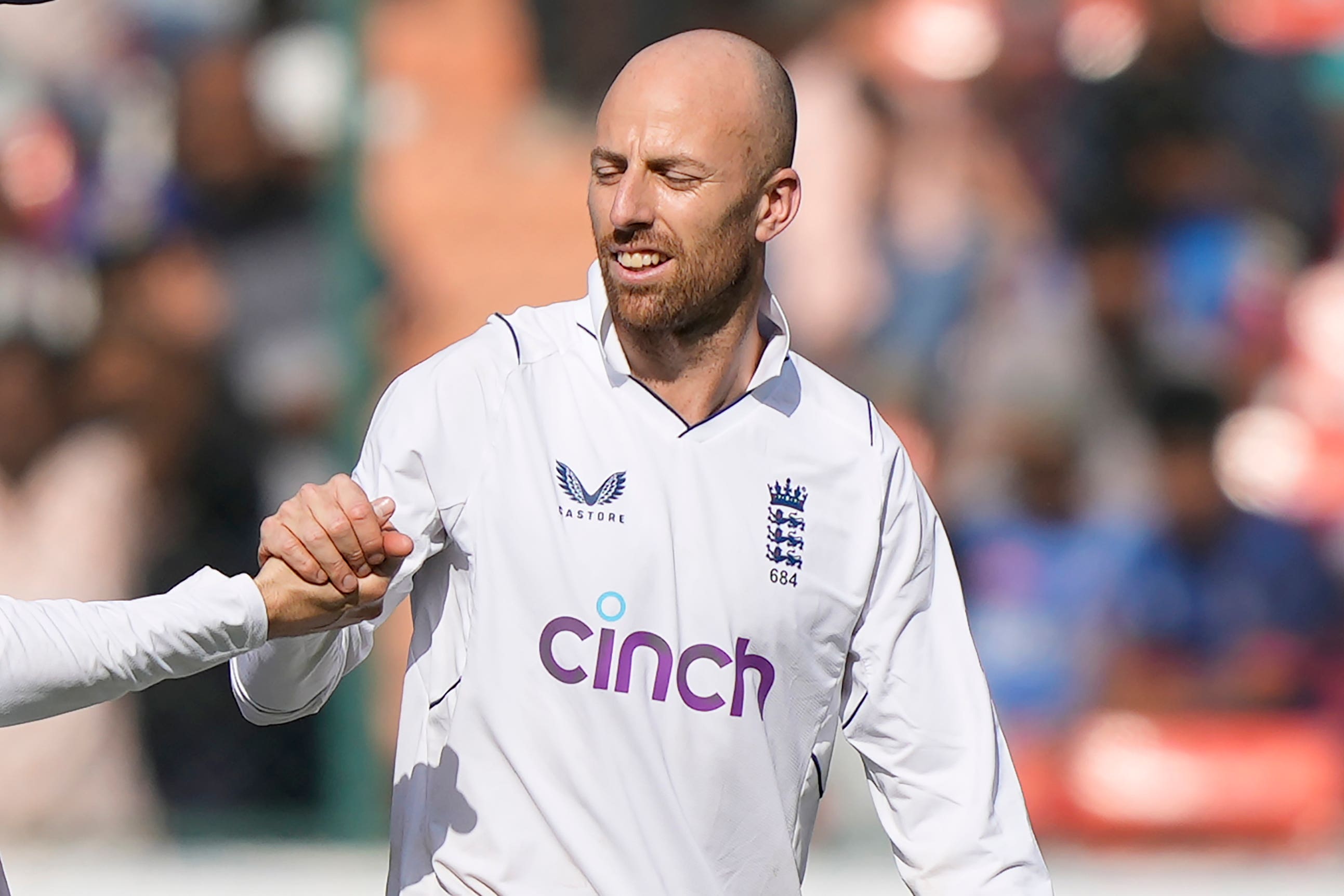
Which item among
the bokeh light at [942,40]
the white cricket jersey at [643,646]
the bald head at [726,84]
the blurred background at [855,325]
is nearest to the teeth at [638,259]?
the white cricket jersey at [643,646]

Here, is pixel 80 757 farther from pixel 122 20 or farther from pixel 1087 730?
pixel 1087 730

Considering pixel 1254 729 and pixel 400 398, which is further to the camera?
pixel 1254 729

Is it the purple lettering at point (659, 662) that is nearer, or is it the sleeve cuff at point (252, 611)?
the sleeve cuff at point (252, 611)

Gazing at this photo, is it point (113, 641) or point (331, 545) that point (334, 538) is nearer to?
point (331, 545)

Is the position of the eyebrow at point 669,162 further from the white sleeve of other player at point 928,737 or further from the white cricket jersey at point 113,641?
the white cricket jersey at point 113,641

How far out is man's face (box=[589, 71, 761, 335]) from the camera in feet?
10.1

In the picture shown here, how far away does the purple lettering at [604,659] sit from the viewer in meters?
3.01

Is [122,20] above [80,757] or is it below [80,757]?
above

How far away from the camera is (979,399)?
20.0ft

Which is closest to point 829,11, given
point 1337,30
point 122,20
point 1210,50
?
point 1210,50

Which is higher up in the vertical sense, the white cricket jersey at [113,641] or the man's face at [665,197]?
the man's face at [665,197]

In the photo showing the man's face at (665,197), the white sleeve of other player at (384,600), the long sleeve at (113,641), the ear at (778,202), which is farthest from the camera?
the ear at (778,202)

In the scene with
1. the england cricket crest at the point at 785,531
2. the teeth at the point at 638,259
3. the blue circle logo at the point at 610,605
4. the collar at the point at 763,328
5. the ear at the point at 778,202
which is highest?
the ear at the point at 778,202

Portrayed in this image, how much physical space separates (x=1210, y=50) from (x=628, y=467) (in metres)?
3.76
